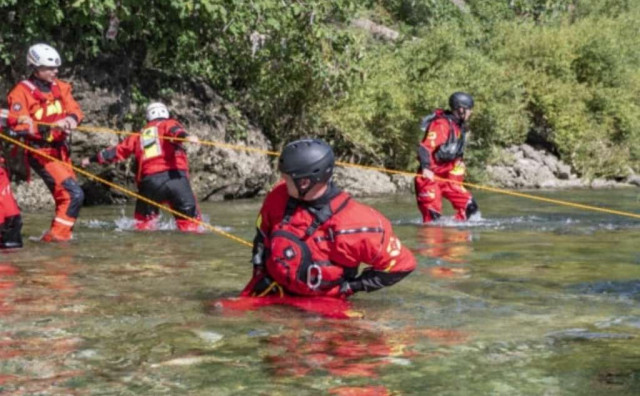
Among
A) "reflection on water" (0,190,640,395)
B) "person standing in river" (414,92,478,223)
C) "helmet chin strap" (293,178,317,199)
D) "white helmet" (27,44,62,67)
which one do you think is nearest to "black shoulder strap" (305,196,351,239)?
"helmet chin strap" (293,178,317,199)

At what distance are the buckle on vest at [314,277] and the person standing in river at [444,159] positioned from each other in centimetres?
639

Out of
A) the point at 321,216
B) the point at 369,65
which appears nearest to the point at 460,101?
the point at 321,216

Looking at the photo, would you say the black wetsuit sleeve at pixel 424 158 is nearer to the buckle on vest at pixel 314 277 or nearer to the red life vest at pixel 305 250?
the red life vest at pixel 305 250

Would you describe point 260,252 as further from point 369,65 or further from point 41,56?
point 369,65

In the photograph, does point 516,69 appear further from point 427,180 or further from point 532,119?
point 427,180

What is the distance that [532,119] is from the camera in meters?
27.1

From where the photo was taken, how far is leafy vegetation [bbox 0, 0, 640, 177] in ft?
56.3

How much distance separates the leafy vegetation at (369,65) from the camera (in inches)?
675

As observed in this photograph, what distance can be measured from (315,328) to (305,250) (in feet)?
2.22

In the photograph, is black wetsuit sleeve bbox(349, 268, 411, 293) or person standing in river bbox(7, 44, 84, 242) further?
person standing in river bbox(7, 44, 84, 242)

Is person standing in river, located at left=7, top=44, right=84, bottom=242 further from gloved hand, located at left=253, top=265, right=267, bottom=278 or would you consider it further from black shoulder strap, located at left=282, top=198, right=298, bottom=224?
black shoulder strap, located at left=282, top=198, right=298, bottom=224

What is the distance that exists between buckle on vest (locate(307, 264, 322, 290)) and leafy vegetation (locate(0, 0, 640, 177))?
31.2ft

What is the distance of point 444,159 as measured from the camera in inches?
535

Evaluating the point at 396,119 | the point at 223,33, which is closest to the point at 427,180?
the point at 223,33
